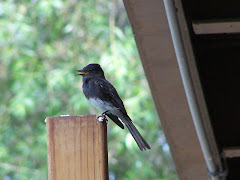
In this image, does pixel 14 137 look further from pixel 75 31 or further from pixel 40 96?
pixel 75 31

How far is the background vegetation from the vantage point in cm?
816

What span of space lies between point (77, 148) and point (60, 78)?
20.9ft

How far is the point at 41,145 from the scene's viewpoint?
8445 mm

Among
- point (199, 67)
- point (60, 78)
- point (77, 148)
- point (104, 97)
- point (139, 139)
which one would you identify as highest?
point (60, 78)

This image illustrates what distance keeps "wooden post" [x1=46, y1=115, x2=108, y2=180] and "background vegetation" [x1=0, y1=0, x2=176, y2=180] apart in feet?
19.1

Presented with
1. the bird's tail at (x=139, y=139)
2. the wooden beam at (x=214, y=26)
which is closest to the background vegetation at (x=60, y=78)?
the bird's tail at (x=139, y=139)

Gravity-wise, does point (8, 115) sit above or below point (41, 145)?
above

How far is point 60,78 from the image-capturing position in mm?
8258

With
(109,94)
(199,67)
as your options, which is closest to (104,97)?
(109,94)

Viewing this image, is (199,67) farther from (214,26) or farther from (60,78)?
(60,78)

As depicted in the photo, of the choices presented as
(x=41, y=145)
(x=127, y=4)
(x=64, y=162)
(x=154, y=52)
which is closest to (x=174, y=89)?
(x=154, y=52)

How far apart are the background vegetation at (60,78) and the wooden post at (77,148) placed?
5811 mm

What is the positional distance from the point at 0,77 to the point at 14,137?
0.96 metres

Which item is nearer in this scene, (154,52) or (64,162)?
(64,162)
